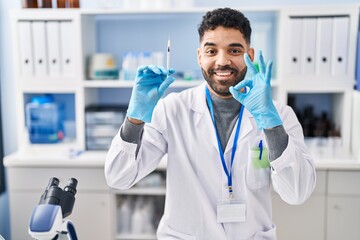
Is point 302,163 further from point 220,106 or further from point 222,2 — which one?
point 222,2

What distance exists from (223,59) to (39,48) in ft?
4.63

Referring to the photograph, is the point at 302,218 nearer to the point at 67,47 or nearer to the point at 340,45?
the point at 340,45

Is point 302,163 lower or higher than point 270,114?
lower

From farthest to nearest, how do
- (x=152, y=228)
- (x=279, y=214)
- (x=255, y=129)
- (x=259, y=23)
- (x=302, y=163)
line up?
(x=259, y=23) < (x=152, y=228) < (x=279, y=214) < (x=255, y=129) < (x=302, y=163)

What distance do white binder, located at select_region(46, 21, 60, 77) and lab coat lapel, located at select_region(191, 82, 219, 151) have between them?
117 cm

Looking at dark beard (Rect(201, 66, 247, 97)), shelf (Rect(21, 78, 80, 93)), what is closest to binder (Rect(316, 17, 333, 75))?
dark beard (Rect(201, 66, 247, 97))

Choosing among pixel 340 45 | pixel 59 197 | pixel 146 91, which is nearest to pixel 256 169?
pixel 146 91

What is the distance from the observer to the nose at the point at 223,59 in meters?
1.50

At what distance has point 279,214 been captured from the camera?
2309 millimetres

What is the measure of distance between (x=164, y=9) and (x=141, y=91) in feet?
3.74

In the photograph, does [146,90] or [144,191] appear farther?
[144,191]

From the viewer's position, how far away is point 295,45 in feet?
7.86

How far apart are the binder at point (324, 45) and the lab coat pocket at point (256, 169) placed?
1.07 meters

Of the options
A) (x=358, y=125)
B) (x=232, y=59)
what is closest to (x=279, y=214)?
(x=358, y=125)
